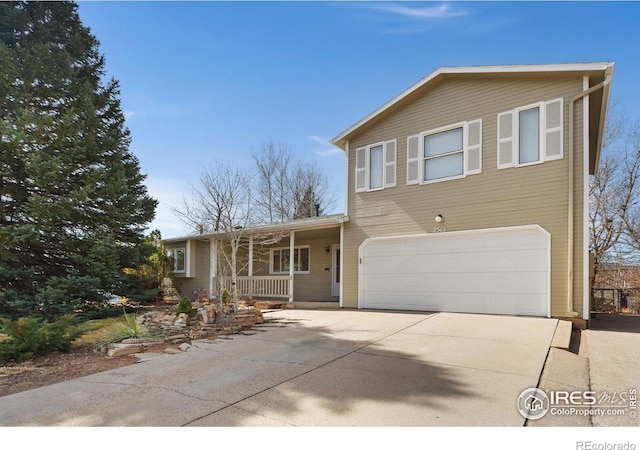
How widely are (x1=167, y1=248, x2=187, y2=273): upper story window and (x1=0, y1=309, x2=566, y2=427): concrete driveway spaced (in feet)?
34.8

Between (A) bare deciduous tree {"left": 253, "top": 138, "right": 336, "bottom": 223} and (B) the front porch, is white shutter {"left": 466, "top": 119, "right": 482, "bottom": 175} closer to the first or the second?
(B) the front porch

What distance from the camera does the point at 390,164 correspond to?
10.9 m

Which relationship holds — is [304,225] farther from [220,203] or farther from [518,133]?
[518,133]

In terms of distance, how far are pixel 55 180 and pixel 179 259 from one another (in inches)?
294

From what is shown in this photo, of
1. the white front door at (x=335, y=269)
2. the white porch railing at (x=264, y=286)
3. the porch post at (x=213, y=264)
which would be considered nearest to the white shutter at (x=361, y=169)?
the white front door at (x=335, y=269)

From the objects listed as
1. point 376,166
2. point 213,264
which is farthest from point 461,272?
point 213,264

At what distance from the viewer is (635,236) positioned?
1541 centimetres

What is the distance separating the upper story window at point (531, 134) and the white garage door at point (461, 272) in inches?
64.0

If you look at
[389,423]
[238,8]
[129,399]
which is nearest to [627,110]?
[238,8]

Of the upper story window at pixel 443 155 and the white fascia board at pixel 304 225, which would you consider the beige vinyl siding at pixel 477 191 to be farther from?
the white fascia board at pixel 304 225
